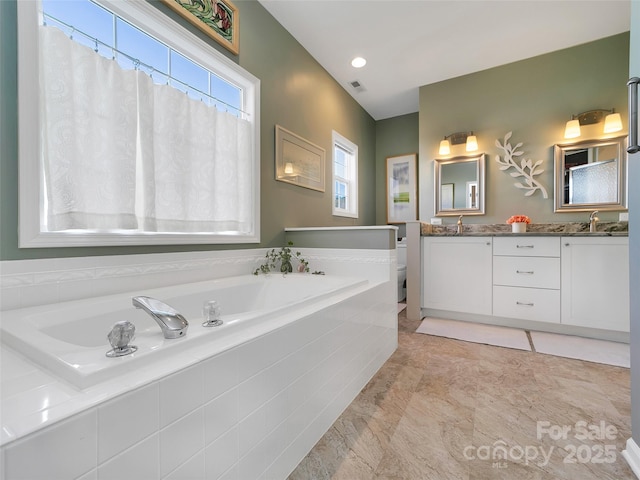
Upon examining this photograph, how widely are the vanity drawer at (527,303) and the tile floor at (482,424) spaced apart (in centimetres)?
61

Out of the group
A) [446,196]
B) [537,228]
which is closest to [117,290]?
[446,196]

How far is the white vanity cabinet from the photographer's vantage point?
249cm

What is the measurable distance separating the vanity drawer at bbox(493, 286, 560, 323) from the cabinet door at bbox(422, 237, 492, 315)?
0.09 m

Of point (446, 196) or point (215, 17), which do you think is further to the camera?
point (446, 196)

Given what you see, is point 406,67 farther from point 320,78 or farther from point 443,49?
point 320,78

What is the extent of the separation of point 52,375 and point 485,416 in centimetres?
171

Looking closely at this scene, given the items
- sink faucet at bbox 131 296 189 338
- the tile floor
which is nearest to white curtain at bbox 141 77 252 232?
sink faucet at bbox 131 296 189 338

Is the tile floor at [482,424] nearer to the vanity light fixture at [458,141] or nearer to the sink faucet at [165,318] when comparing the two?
the sink faucet at [165,318]

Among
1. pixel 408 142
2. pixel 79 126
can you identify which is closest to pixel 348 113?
pixel 408 142

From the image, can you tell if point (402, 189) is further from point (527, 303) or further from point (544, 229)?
point (527, 303)

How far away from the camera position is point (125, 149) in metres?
1.47

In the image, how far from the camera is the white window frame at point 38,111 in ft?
3.88

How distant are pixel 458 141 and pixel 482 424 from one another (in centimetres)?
308

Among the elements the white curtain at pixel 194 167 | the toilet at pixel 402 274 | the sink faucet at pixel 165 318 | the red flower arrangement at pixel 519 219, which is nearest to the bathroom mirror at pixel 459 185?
the red flower arrangement at pixel 519 219
